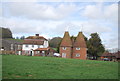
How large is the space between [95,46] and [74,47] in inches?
506

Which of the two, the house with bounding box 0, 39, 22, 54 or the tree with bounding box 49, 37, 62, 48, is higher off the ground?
the tree with bounding box 49, 37, 62, 48

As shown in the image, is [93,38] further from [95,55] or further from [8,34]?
[8,34]

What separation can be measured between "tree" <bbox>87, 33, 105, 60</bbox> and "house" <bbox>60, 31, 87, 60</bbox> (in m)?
10.7

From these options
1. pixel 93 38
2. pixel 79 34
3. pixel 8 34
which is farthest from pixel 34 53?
pixel 8 34

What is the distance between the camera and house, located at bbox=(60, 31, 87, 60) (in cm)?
6375

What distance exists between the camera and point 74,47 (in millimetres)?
64562

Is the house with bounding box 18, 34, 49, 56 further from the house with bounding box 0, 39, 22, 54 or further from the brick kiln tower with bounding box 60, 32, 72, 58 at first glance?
the house with bounding box 0, 39, 22, 54

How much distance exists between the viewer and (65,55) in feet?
210

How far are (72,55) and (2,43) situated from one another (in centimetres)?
3333

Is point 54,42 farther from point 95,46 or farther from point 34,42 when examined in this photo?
point 95,46

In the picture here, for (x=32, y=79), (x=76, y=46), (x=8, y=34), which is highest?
(x=8, y=34)

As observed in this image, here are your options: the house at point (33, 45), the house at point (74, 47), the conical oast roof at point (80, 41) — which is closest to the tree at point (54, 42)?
the house at point (33, 45)

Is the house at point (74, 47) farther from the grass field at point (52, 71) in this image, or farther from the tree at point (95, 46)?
the grass field at point (52, 71)

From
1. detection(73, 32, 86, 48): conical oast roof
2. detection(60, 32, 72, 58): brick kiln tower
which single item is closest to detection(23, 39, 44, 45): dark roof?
detection(60, 32, 72, 58): brick kiln tower
